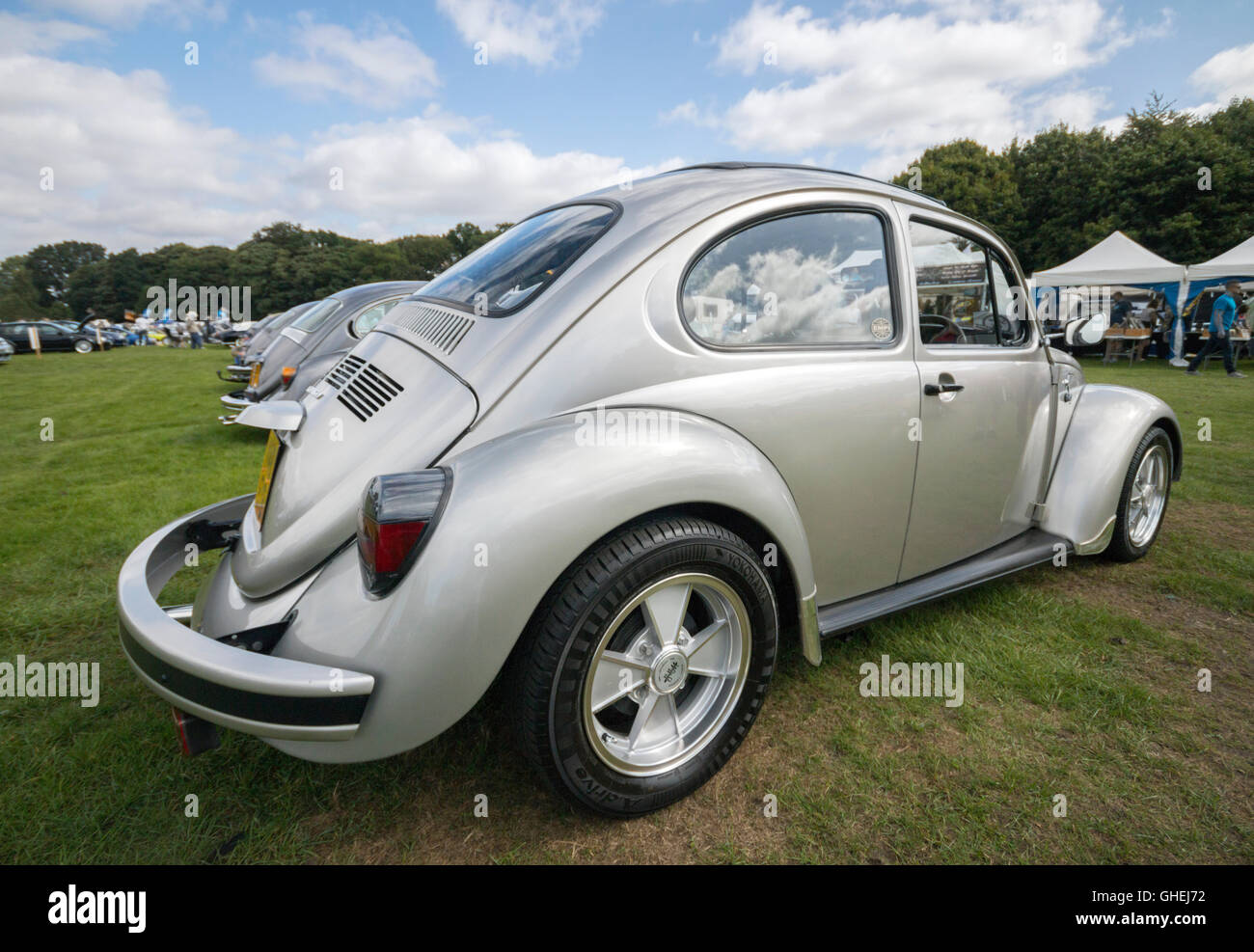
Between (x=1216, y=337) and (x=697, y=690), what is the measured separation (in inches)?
644

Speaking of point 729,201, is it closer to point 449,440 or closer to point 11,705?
point 449,440

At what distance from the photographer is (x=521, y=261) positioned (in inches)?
91.0

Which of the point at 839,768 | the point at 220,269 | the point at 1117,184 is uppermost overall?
the point at 220,269

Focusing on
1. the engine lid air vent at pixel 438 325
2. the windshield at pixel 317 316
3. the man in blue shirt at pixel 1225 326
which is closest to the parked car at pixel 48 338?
the windshield at pixel 317 316

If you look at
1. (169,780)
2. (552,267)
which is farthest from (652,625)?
(169,780)

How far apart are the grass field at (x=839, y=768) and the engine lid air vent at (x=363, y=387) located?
111 cm

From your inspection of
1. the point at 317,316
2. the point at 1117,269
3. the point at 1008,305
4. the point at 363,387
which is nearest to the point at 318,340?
the point at 317,316

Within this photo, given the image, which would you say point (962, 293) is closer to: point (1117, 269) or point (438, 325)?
point (438, 325)

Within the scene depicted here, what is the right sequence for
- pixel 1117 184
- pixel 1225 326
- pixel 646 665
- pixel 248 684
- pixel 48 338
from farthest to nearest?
pixel 1117 184 < pixel 48 338 < pixel 1225 326 < pixel 646 665 < pixel 248 684

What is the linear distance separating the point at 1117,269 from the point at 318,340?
19970 millimetres

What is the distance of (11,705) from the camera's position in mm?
2482

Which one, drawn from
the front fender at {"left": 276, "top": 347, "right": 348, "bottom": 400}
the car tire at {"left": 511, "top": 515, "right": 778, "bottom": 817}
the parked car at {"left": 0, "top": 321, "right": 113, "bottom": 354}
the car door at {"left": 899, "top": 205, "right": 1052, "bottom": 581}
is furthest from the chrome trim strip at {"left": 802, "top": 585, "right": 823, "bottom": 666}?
the parked car at {"left": 0, "top": 321, "right": 113, "bottom": 354}

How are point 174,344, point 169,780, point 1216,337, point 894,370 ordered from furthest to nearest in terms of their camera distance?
1. point 174,344
2. point 1216,337
3. point 894,370
4. point 169,780
